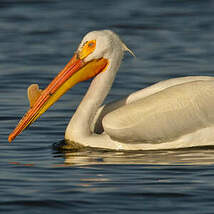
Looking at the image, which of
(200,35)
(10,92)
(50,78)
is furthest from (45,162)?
(200,35)

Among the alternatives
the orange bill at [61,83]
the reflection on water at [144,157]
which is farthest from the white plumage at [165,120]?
the orange bill at [61,83]

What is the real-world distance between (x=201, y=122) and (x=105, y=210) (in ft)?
7.93

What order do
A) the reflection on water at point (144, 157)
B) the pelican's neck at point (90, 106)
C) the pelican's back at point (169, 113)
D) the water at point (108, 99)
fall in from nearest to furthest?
the water at point (108, 99), the reflection on water at point (144, 157), the pelican's back at point (169, 113), the pelican's neck at point (90, 106)

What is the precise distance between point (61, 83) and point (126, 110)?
0.92 meters

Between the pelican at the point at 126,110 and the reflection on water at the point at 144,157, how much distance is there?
13 centimetres

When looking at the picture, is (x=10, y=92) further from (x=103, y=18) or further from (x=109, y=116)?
(x=103, y=18)

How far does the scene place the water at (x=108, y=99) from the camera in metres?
7.45

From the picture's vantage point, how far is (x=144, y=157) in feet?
29.7

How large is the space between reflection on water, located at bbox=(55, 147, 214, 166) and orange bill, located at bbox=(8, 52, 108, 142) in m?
0.66

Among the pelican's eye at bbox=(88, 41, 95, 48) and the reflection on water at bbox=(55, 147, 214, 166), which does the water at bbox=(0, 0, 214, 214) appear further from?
the pelican's eye at bbox=(88, 41, 95, 48)

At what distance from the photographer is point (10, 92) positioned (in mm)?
12680

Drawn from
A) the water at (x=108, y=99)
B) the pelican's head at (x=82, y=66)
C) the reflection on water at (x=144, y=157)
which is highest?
the pelican's head at (x=82, y=66)

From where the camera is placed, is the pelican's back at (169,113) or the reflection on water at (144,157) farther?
the pelican's back at (169,113)

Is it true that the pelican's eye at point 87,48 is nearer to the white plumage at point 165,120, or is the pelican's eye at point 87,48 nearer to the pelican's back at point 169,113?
the white plumage at point 165,120
